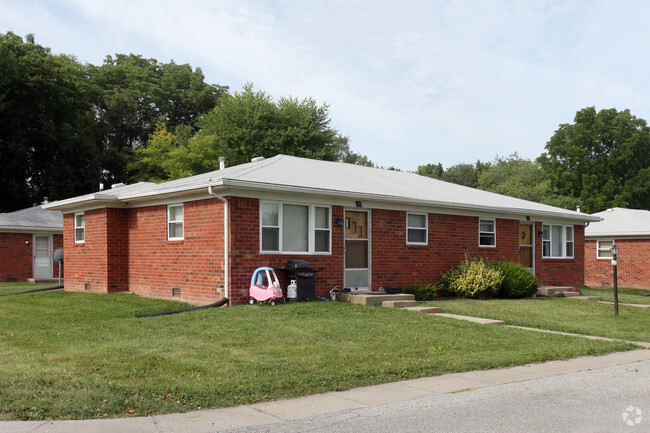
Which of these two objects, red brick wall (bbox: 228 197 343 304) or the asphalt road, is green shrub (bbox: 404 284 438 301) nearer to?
red brick wall (bbox: 228 197 343 304)

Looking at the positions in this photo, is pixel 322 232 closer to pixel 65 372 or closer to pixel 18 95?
pixel 65 372

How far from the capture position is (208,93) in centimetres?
5216

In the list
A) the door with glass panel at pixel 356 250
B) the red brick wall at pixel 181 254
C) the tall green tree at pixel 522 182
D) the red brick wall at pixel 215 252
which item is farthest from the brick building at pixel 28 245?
the tall green tree at pixel 522 182

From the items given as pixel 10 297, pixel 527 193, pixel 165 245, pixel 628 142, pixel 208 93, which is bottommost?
pixel 10 297

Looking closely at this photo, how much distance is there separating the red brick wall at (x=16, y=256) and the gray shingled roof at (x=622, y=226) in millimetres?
26903

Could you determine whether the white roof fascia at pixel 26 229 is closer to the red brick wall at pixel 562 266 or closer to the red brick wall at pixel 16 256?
the red brick wall at pixel 16 256

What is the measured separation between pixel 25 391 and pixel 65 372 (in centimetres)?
95

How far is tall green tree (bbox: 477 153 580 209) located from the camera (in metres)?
50.2

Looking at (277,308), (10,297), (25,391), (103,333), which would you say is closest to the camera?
(25,391)

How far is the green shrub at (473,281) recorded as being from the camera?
18.2 meters

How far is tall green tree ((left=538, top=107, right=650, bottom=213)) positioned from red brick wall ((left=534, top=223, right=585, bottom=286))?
31.1 meters

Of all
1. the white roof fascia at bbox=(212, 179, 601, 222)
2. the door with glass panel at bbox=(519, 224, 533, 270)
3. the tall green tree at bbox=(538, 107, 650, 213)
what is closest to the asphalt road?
the white roof fascia at bbox=(212, 179, 601, 222)

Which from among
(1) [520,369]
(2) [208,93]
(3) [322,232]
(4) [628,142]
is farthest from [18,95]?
(4) [628,142]

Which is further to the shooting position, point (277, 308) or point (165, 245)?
point (165, 245)
